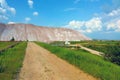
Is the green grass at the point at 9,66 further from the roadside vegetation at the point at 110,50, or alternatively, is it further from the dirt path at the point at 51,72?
the roadside vegetation at the point at 110,50

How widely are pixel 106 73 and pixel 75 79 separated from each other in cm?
254

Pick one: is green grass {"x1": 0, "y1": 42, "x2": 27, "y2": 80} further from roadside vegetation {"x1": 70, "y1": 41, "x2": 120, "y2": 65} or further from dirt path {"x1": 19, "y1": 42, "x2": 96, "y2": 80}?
roadside vegetation {"x1": 70, "y1": 41, "x2": 120, "y2": 65}

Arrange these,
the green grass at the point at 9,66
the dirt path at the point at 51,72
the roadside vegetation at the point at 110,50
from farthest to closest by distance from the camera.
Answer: the roadside vegetation at the point at 110,50 → the green grass at the point at 9,66 → the dirt path at the point at 51,72

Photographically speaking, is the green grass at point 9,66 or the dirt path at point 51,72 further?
the green grass at point 9,66

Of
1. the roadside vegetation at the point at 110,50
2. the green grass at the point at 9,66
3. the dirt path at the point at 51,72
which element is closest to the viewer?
the dirt path at the point at 51,72

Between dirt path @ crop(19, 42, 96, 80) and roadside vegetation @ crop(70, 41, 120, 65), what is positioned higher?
roadside vegetation @ crop(70, 41, 120, 65)

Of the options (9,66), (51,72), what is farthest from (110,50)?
(51,72)

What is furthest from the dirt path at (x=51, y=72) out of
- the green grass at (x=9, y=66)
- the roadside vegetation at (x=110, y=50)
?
the roadside vegetation at (x=110, y=50)

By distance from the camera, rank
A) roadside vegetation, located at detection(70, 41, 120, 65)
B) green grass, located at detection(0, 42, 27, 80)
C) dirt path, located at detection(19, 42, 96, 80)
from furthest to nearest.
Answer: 1. roadside vegetation, located at detection(70, 41, 120, 65)
2. green grass, located at detection(0, 42, 27, 80)
3. dirt path, located at detection(19, 42, 96, 80)

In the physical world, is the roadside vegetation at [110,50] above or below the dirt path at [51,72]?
above

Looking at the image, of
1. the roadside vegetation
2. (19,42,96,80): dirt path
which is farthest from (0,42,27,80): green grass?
the roadside vegetation

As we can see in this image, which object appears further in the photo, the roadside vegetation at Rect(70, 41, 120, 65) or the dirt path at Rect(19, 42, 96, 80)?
the roadside vegetation at Rect(70, 41, 120, 65)

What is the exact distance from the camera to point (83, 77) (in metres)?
18.3

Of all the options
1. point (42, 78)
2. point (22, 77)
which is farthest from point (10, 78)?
point (42, 78)
